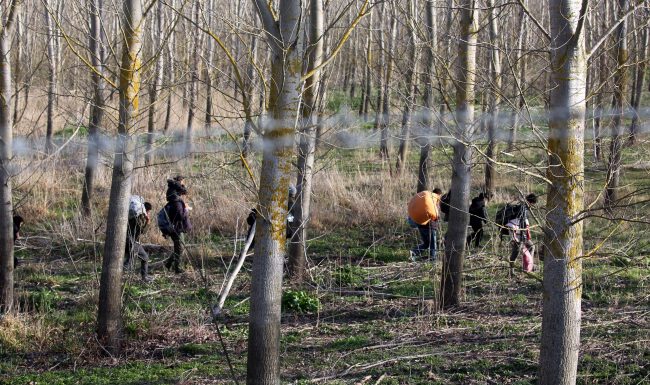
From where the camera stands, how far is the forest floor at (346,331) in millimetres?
7629

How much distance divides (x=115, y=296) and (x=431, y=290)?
4321 millimetres

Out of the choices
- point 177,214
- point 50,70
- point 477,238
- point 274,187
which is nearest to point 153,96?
Result: point 177,214

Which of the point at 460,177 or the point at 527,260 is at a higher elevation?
the point at 460,177

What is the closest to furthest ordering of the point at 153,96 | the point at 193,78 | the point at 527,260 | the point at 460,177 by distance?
the point at 193,78 < the point at 460,177 < the point at 153,96 < the point at 527,260

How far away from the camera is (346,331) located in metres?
9.15

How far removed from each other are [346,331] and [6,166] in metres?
4.24

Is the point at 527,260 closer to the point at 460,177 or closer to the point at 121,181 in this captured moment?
the point at 460,177

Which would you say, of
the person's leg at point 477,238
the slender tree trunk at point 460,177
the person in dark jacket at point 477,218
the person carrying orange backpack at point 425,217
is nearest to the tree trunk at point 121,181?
the slender tree trunk at point 460,177

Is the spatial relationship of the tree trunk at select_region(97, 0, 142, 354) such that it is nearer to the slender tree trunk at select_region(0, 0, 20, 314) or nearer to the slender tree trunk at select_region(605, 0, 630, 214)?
the slender tree trunk at select_region(0, 0, 20, 314)

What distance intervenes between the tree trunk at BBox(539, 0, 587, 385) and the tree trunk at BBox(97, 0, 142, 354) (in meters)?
4.19

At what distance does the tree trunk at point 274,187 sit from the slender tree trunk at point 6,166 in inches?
182

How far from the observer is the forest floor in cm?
763

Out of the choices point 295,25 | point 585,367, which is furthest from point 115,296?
point 585,367

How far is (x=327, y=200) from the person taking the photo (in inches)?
639
